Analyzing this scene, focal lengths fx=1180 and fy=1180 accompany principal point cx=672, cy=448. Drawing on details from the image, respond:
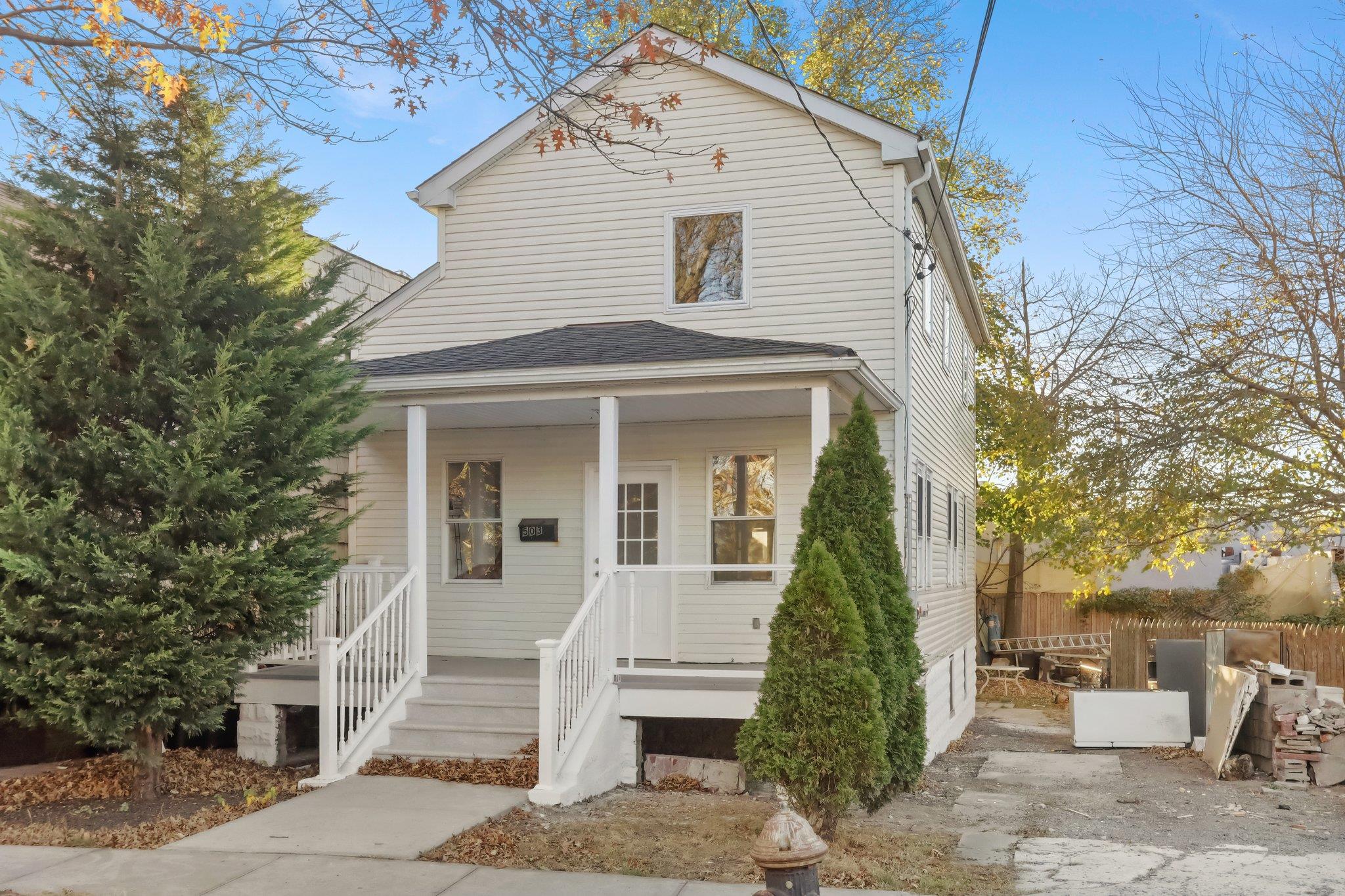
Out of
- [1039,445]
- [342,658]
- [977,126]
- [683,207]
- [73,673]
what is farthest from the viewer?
[977,126]

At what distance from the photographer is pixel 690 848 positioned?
23.1 ft

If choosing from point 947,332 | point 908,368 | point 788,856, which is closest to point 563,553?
point 908,368

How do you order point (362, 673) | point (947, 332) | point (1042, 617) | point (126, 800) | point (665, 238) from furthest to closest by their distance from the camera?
point (1042, 617) → point (947, 332) → point (665, 238) → point (362, 673) → point (126, 800)

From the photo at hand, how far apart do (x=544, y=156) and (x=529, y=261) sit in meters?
1.12

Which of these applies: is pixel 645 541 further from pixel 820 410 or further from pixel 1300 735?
pixel 1300 735

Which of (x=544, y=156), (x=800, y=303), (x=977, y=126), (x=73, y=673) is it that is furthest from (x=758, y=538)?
(x=977, y=126)

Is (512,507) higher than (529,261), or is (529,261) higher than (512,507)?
(529,261)

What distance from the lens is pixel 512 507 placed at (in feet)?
39.5

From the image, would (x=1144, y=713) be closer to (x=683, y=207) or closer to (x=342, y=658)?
(x=683, y=207)

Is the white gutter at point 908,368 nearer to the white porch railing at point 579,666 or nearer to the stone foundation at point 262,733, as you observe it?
the white porch railing at point 579,666

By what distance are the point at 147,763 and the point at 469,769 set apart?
221 centimetres

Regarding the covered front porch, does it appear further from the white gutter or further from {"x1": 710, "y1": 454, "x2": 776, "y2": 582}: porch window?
the white gutter

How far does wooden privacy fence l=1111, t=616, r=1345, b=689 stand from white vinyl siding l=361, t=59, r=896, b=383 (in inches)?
315

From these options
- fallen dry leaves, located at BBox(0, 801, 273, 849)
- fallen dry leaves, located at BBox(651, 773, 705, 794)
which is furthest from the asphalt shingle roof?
fallen dry leaves, located at BBox(0, 801, 273, 849)
